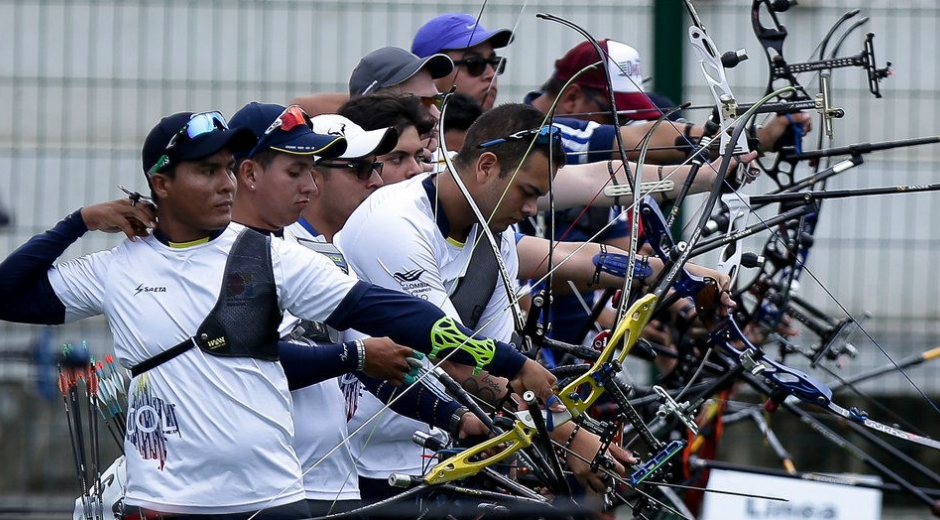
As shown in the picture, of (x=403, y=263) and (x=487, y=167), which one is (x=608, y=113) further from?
(x=403, y=263)

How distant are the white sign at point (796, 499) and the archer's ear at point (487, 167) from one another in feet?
9.00

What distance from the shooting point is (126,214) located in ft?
12.1

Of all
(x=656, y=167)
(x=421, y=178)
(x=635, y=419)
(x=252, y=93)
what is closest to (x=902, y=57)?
(x=252, y=93)

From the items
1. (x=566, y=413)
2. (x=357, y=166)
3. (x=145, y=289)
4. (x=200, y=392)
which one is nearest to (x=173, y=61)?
(x=357, y=166)

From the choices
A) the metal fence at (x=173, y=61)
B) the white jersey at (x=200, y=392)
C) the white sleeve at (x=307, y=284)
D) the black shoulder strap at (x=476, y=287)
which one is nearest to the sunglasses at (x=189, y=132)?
the white jersey at (x=200, y=392)

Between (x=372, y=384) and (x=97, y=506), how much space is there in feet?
2.49

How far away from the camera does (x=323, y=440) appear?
400cm

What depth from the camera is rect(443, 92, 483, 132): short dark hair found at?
5.25 meters

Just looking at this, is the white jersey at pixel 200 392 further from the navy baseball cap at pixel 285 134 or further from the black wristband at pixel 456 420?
the black wristband at pixel 456 420

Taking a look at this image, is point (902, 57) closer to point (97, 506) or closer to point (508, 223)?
point (508, 223)

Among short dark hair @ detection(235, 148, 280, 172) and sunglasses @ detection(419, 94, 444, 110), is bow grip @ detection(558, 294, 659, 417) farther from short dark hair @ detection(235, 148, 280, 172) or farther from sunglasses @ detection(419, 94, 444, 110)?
sunglasses @ detection(419, 94, 444, 110)

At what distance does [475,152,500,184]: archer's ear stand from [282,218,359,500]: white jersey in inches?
20.1

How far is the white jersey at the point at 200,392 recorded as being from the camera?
139 inches

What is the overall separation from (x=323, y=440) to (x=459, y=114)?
1.59m
